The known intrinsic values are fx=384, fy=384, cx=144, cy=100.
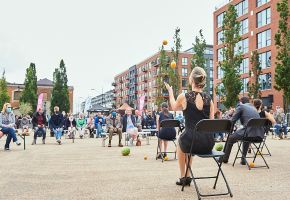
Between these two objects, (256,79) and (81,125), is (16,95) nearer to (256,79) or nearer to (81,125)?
(256,79)

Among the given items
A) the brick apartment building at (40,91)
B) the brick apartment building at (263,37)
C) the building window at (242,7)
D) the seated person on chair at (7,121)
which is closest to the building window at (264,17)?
the brick apartment building at (263,37)

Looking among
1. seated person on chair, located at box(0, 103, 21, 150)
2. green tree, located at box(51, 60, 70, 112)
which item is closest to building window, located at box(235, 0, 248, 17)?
green tree, located at box(51, 60, 70, 112)

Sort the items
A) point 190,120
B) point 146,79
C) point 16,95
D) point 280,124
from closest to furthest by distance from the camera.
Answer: point 190,120, point 280,124, point 16,95, point 146,79

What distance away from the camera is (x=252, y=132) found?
9.20 metres

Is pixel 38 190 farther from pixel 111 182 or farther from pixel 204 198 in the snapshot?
pixel 204 198

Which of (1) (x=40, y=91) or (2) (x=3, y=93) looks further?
(1) (x=40, y=91)

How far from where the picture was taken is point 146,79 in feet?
370

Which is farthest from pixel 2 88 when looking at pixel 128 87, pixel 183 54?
pixel 128 87

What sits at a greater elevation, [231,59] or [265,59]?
[265,59]

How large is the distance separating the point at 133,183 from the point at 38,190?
1668 mm

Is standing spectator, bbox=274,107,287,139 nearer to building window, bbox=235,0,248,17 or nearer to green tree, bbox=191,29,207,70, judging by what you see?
green tree, bbox=191,29,207,70

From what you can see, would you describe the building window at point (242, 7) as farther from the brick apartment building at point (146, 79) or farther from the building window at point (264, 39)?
the brick apartment building at point (146, 79)

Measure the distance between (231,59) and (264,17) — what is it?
14153 mm

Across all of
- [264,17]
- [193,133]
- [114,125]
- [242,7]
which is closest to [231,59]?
[264,17]
